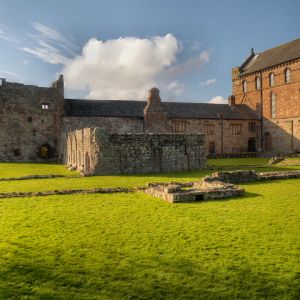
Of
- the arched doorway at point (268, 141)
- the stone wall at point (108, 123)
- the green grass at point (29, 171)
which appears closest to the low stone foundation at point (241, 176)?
the green grass at point (29, 171)

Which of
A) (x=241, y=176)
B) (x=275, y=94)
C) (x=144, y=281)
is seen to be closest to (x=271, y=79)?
(x=275, y=94)

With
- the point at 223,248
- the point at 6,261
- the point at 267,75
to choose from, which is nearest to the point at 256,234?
the point at 223,248

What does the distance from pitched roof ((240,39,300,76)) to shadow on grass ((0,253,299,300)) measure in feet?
137

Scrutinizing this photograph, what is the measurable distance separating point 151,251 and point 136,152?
703 inches

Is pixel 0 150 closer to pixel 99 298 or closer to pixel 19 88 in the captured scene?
pixel 19 88

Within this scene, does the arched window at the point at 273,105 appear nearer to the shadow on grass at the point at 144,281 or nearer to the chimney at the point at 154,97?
the chimney at the point at 154,97

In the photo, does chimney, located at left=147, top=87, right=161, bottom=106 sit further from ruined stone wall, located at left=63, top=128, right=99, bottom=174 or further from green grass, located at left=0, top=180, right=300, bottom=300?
green grass, located at left=0, top=180, right=300, bottom=300

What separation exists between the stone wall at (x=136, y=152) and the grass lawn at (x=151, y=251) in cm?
1182

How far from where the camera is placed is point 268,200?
1285cm

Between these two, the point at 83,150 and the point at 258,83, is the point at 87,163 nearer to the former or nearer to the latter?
the point at 83,150

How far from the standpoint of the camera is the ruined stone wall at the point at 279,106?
1726 inches

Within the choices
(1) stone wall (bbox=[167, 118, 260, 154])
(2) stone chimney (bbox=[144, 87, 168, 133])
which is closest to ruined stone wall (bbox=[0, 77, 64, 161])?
(2) stone chimney (bbox=[144, 87, 168, 133])

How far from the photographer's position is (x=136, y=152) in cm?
2503

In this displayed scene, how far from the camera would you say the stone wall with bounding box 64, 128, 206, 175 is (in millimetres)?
23938
